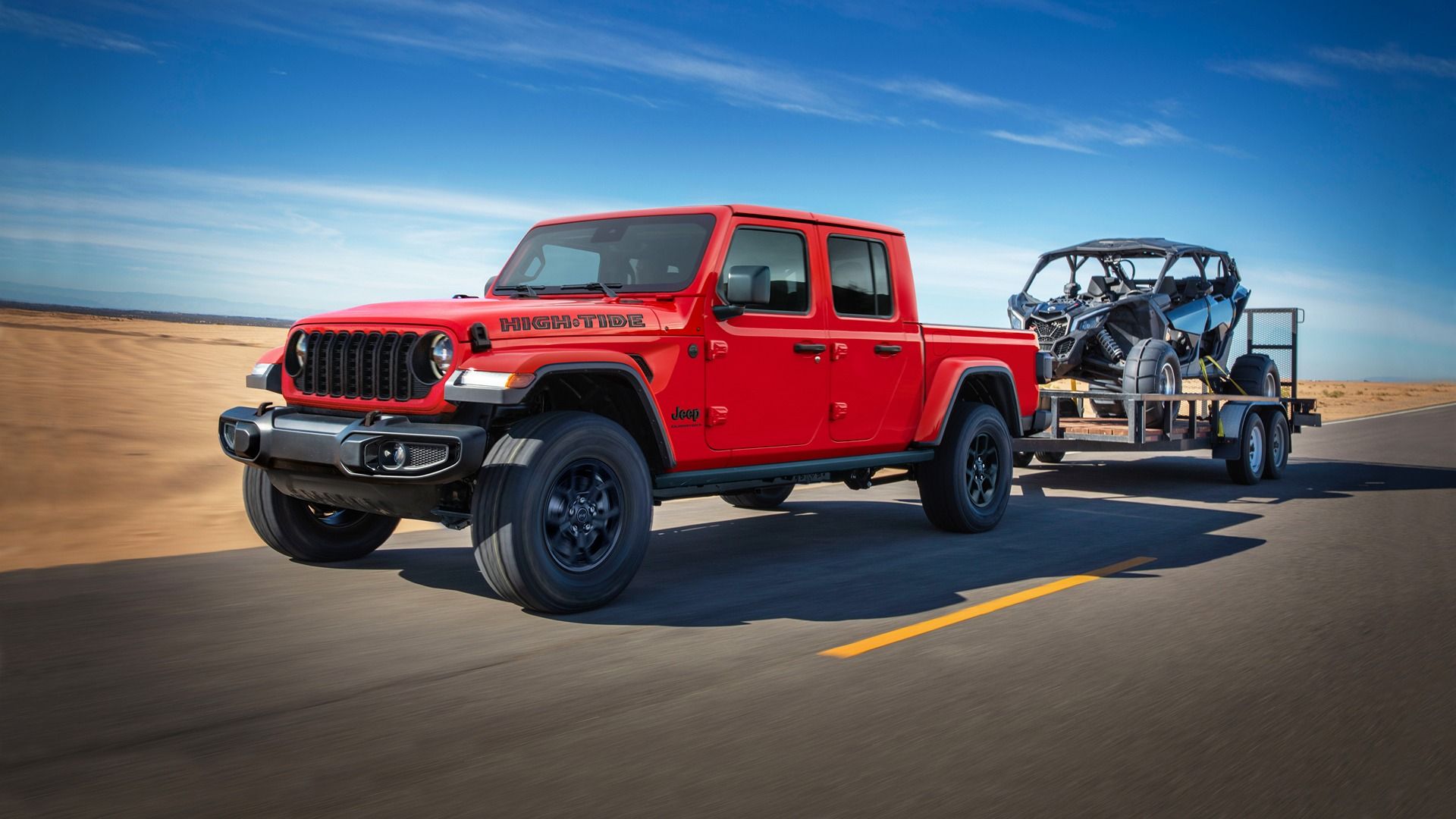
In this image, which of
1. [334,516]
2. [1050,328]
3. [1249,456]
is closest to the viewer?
[334,516]

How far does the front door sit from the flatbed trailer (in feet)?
14.4

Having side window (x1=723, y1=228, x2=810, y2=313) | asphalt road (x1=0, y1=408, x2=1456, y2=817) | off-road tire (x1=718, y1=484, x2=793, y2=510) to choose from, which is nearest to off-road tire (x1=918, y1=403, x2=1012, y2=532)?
asphalt road (x1=0, y1=408, x2=1456, y2=817)

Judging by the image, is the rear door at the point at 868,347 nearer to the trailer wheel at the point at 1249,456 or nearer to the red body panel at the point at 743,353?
the red body panel at the point at 743,353

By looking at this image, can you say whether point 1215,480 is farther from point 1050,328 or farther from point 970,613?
point 970,613

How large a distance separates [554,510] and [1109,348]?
928 centimetres

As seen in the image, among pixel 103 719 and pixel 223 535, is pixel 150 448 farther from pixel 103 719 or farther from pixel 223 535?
pixel 103 719

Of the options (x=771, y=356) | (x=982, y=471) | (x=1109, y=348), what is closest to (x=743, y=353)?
(x=771, y=356)

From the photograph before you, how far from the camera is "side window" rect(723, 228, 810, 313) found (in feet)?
23.4

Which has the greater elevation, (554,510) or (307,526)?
(554,510)

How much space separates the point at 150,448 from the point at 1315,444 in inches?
729

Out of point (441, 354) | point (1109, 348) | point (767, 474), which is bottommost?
point (767, 474)

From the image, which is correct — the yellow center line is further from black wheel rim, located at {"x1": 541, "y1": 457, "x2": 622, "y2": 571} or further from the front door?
the front door

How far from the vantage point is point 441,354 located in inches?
223

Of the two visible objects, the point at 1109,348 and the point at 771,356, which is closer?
the point at 771,356
